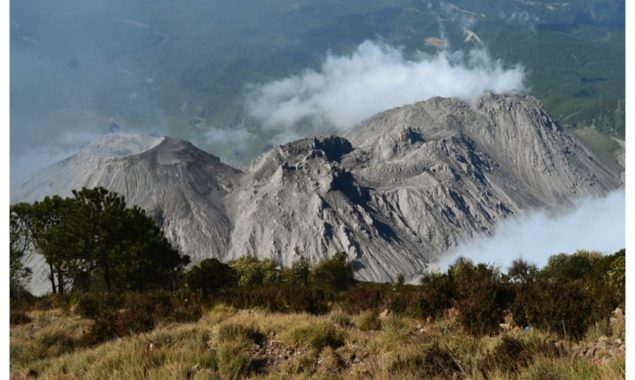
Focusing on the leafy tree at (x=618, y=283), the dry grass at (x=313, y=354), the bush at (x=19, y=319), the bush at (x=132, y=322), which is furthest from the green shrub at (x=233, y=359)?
the bush at (x=19, y=319)

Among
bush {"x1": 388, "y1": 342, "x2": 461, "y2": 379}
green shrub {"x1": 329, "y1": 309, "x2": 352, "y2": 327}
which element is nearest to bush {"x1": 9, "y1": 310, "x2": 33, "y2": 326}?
green shrub {"x1": 329, "y1": 309, "x2": 352, "y2": 327}

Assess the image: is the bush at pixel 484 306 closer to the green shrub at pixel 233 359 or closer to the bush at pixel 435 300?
the bush at pixel 435 300

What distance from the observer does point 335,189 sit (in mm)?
172500

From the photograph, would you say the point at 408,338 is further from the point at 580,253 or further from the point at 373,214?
the point at 373,214

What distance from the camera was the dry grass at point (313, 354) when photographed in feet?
30.6

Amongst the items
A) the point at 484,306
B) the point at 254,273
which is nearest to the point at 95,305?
the point at 484,306

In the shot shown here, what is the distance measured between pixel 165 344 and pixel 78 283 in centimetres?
3651

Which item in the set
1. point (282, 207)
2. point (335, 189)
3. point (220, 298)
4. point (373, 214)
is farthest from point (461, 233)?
point (220, 298)

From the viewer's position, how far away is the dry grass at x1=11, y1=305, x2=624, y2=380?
934 centimetres

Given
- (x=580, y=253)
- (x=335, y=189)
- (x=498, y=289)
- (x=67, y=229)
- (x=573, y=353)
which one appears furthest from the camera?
(x=335, y=189)

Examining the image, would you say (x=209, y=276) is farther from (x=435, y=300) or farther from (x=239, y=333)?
(x=239, y=333)

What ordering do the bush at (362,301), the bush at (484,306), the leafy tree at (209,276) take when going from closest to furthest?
the bush at (484,306), the bush at (362,301), the leafy tree at (209,276)

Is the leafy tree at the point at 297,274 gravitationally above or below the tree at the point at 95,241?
below

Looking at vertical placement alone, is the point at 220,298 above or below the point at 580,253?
above
